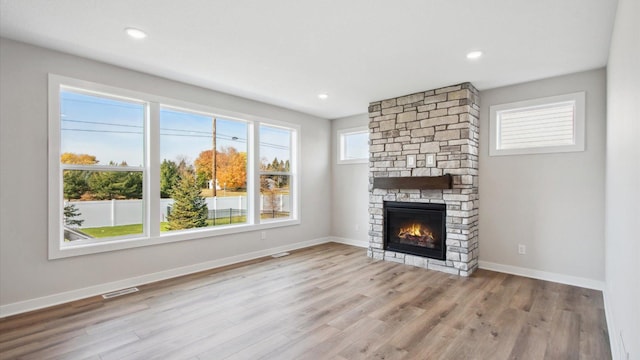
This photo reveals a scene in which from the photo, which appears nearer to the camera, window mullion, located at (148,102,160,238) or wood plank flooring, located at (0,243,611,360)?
wood plank flooring, located at (0,243,611,360)

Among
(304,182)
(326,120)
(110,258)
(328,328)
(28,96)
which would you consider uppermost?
(326,120)

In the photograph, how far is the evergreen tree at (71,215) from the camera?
11.1 ft

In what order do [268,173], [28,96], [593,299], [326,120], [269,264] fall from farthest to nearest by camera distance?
[326,120]
[268,173]
[269,264]
[593,299]
[28,96]

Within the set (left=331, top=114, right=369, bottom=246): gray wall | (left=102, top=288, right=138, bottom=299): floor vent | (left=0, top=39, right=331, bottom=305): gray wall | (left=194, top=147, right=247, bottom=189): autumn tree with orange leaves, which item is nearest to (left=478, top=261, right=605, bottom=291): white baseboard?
(left=331, top=114, right=369, bottom=246): gray wall

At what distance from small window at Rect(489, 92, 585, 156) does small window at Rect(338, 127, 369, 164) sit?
2.30 metres

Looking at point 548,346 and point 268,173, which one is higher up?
point 268,173

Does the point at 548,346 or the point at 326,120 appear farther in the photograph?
the point at 326,120

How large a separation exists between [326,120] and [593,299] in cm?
500

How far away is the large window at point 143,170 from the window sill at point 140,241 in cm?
1

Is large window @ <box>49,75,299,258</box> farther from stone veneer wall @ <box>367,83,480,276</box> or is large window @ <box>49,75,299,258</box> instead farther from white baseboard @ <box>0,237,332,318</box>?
stone veneer wall @ <box>367,83,480,276</box>

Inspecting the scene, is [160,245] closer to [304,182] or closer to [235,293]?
[235,293]

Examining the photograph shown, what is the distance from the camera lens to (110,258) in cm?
356

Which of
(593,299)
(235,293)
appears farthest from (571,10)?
(235,293)

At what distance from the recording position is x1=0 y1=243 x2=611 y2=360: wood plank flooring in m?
2.35
